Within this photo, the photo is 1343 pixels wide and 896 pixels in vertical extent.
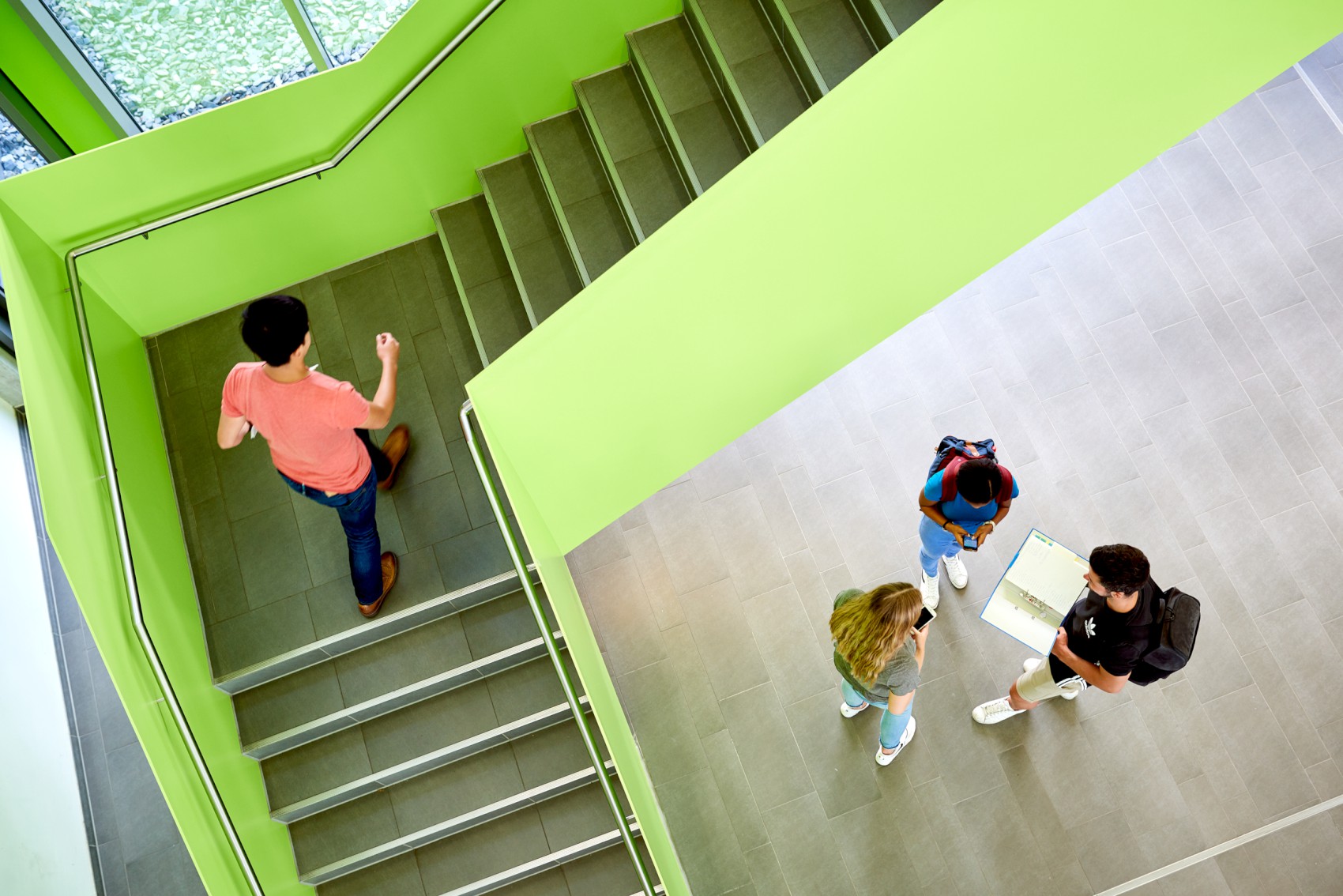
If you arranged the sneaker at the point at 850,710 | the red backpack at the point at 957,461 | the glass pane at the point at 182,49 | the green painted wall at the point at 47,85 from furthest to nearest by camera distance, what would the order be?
the sneaker at the point at 850,710, the red backpack at the point at 957,461, the glass pane at the point at 182,49, the green painted wall at the point at 47,85

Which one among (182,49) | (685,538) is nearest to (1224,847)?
(685,538)

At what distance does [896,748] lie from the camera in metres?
4.82

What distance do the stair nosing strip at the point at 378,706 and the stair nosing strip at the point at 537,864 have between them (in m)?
0.91

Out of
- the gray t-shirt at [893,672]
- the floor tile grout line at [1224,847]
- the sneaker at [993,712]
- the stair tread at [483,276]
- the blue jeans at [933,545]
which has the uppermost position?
the stair tread at [483,276]

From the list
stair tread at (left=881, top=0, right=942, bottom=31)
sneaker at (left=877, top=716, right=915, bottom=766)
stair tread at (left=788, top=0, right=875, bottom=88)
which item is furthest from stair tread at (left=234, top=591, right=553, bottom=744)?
stair tread at (left=881, top=0, right=942, bottom=31)

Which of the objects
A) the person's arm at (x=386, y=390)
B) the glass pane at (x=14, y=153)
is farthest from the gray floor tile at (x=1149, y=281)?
the glass pane at (x=14, y=153)

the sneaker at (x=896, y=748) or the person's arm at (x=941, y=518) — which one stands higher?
the person's arm at (x=941, y=518)

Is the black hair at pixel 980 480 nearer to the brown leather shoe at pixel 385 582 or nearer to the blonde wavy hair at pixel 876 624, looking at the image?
the blonde wavy hair at pixel 876 624

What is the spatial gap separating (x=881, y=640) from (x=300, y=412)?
2.41 m

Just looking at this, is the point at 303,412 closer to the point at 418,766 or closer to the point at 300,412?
the point at 300,412

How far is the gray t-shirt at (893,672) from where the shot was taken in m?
3.92

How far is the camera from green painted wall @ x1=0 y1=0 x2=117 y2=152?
12.7 ft

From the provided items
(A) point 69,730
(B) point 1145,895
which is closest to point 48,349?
(A) point 69,730

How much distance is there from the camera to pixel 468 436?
3.64 meters
